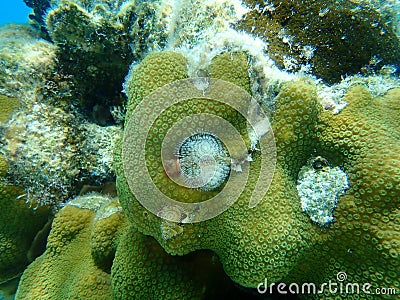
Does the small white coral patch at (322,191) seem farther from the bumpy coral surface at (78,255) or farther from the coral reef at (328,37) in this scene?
the bumpy coral surface at (78,255)

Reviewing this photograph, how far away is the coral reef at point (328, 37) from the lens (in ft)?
9.36

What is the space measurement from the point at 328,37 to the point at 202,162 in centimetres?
182

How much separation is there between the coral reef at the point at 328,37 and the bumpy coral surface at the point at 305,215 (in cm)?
51

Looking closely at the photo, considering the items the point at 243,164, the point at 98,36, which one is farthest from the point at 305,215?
the point at 98,36

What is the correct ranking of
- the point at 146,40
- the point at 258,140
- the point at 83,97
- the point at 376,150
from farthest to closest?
the point at 83,97
the point at 146,40
the point at 258,140
the point at 376,150

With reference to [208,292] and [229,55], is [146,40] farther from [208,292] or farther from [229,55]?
[208,292]

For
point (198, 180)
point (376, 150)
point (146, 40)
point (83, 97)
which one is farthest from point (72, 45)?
point (376, 150)

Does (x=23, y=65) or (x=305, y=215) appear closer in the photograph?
(x=305, y=215)

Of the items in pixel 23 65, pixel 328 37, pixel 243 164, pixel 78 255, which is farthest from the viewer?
pixel 23 65

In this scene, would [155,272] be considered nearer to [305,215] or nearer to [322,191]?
[305,215]

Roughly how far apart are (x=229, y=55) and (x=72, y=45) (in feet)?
7.98

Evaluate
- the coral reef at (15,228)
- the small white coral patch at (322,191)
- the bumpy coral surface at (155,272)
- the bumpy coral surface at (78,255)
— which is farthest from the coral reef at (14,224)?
the small white coral patch at (322,191)

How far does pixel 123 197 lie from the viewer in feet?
Answer: 8.60

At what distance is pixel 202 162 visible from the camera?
2.38m
